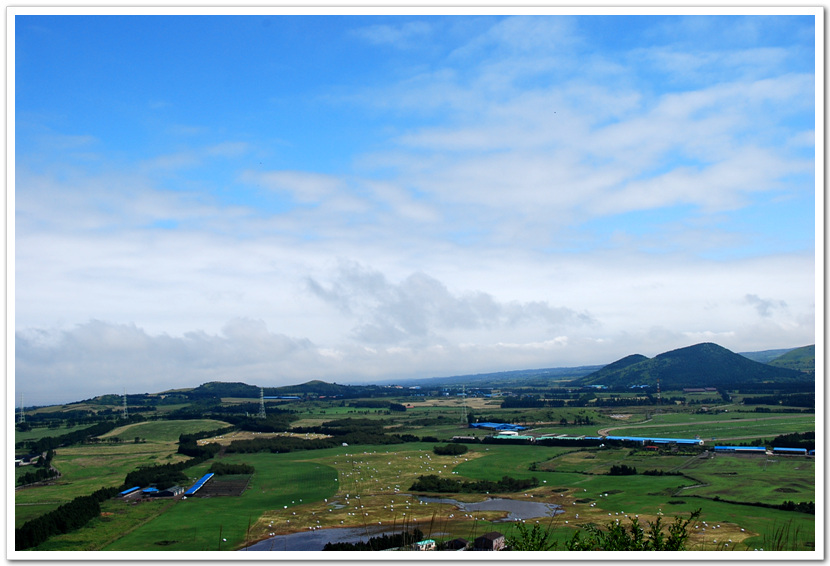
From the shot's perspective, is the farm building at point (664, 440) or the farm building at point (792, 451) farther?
the farm building at point (664, 440)

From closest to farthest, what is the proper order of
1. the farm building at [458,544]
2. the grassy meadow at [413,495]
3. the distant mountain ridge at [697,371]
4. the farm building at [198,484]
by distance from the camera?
the farm building at [458,544], the grassy meadow at [413,495], the farm building at [198,484], the distant mountain ridge at [697,371]

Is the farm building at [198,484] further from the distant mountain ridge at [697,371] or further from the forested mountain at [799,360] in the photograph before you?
the forested mountain at [799,360]

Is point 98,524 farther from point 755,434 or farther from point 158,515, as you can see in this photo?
point 755,434

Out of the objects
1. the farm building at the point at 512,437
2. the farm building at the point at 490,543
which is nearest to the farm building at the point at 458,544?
the farm building at the point at 490,543

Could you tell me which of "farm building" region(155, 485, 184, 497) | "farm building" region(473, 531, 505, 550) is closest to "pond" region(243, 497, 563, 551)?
"farm building" region(473, 531, 505, 550)

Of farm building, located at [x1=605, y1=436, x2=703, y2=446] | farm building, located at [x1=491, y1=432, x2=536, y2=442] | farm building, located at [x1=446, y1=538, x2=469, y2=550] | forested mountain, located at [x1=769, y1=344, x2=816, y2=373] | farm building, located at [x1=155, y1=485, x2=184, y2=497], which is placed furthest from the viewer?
forested mountain, located at [x1=769, y1=344, x2=816, y2=373]

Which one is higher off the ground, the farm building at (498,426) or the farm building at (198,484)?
the farm building at (198,484)

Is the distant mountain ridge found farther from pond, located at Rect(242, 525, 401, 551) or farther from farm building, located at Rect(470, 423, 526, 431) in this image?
pond, located at Rect(242, 525, 401, 551)

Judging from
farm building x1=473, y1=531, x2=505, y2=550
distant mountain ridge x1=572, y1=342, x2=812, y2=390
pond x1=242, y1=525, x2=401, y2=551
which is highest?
farm building x1=473, y1=531, x2=505, y2=550
